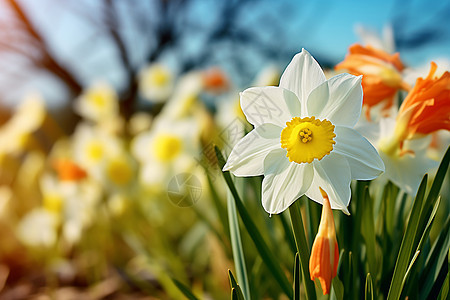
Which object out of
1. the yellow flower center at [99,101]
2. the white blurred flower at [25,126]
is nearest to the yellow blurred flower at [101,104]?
the yellow flower center at [99,101]

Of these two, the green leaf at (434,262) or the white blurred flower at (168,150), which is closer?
the green leaf at (434,262)

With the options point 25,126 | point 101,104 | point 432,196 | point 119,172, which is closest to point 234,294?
point 432,196

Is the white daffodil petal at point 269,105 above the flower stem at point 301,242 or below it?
above

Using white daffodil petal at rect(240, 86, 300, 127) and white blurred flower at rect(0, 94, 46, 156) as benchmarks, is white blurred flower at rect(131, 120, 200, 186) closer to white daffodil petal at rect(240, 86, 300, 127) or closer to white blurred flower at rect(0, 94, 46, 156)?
white blurred flower at rect(0, 94, 46, 156)

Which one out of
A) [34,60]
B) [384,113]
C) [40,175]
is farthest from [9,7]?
[384,113]

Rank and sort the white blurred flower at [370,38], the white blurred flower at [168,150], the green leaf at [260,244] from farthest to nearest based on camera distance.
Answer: the white blurred flower at [168,150]
the white blurred flower at [370,38]
the green leaf at [260,244]

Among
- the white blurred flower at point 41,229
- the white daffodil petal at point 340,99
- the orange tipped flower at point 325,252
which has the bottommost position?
the orange tipped flower at point 325,252

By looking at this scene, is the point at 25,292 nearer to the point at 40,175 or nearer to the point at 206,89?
the point at 40,175

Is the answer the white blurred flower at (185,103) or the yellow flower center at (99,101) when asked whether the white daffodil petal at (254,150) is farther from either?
the yellow flower center at (99,101)
